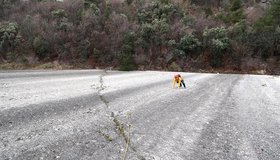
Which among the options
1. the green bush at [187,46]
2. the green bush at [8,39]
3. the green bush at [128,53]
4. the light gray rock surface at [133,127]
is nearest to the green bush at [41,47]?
the green bush at [8,39]

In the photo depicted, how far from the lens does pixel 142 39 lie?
102 feet

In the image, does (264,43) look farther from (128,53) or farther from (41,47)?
(41,47)

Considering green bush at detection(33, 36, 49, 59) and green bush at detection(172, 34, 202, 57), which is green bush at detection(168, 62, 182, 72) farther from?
green bush at detection(33, 36, 49, 59)

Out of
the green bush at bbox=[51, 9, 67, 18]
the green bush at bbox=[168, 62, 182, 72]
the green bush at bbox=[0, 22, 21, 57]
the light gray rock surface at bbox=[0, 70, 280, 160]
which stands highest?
the green bush at bbox=[51, 9, 67, 18]

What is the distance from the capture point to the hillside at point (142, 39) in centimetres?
2856

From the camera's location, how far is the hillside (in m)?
28.6

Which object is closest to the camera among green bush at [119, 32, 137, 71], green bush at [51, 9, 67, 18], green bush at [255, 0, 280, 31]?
green bush at [119, 32, 137, 71]

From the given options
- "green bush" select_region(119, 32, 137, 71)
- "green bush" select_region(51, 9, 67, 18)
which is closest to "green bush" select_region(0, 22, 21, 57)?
"green bush" select_region(51, 9, 67, 18)

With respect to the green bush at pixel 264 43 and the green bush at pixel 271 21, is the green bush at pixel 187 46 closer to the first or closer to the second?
the green bush at pixel 264 43

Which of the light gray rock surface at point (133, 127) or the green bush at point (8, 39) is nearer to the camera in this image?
the light gray rock surface at point (133, 127)

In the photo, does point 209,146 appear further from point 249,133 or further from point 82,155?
point 82,155

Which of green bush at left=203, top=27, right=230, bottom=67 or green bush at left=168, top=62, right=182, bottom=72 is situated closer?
green bush at left=168, top=62, right=182, bottom=72

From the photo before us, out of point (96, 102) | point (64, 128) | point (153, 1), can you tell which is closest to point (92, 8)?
point (153, 1)

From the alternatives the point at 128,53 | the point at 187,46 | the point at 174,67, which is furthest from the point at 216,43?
the point at 128,53
